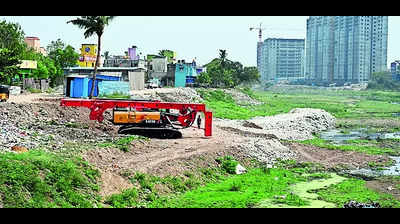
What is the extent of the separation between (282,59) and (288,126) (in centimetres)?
14918

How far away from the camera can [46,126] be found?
2092cm

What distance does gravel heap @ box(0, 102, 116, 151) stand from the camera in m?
16.6

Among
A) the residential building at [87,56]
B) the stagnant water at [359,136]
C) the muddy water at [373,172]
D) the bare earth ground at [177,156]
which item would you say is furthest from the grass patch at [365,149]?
the residential building at [87,56]

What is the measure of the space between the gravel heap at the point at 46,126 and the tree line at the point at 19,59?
335 inches

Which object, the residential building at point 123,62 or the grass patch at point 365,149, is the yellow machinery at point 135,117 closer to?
the grass patch at point 365,149

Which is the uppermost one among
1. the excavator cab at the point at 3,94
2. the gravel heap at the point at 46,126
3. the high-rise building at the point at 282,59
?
the high-rise building at the point at 282,59

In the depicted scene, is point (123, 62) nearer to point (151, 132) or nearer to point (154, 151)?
point (151, 132)

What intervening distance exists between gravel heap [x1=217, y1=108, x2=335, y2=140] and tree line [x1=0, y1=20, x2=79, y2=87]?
14.4 meters

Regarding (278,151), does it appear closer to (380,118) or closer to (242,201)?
(242,201)

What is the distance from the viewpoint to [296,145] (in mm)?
26656

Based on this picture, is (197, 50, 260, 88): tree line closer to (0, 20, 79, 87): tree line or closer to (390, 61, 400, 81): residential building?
(0, 20, 79, 87): tree line

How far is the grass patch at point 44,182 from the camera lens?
11180 millimetres

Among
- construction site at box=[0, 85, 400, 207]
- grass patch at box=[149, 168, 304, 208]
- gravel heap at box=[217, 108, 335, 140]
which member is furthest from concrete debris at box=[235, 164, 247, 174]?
gravel heap at box=[217, 108, 335, 140]
